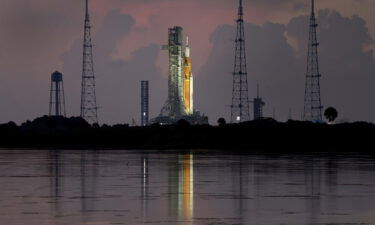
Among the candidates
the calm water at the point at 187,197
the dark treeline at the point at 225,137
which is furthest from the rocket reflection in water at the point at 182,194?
the dark treeline at the point at 225,137

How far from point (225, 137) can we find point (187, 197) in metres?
114

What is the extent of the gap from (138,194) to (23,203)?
5.45m

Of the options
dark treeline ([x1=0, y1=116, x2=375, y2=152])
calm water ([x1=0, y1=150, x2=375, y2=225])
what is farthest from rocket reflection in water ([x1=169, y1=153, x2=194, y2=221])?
dark treeline ([x1=0, y1=116, x2=375, y2=152])

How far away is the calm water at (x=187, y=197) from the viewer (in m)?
24.0

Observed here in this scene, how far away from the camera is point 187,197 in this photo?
31.0 meters

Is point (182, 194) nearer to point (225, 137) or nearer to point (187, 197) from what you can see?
point (187, 197)

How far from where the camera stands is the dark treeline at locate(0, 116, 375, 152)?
5094 inches

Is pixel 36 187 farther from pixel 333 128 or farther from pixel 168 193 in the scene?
pixel 333 128

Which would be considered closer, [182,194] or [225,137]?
[182,194]

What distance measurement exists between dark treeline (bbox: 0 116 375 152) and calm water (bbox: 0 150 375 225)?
3078 inches

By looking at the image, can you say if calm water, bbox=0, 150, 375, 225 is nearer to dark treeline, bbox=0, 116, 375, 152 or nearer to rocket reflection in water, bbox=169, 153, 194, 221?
rocket reflection in water, bbox=169, 153, 194, 221

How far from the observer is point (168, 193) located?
108 feet

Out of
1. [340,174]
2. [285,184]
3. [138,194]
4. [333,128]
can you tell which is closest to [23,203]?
[138,194]

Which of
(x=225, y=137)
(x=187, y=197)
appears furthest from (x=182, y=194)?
(x=225, y=137)
